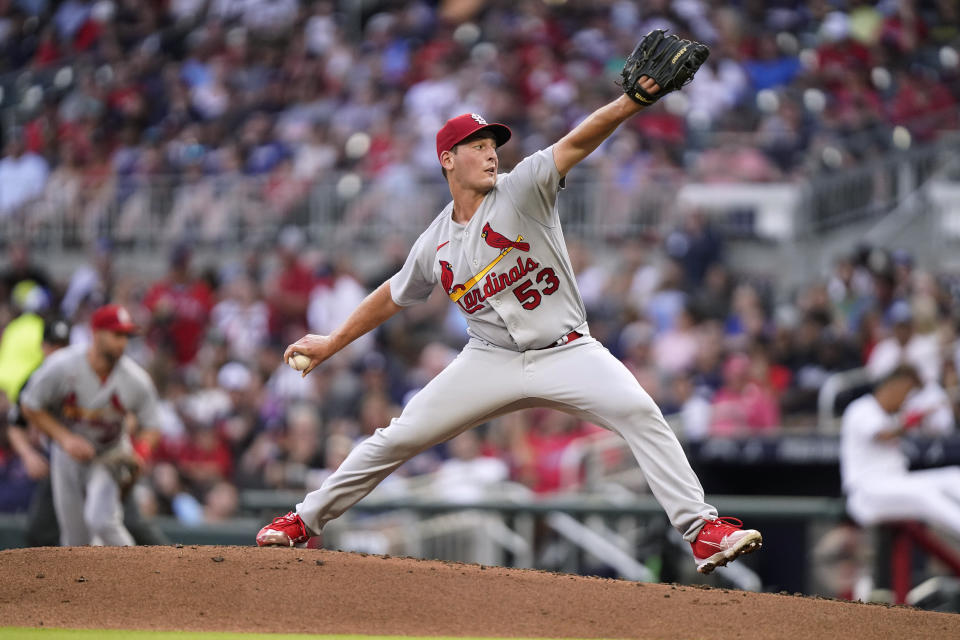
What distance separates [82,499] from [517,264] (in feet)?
13.0

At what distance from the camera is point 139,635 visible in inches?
202

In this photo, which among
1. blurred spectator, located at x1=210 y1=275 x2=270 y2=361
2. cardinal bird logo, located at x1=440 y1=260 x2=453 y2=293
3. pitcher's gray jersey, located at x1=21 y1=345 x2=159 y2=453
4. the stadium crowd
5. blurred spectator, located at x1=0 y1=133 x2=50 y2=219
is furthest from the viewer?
blurred spectator, located at x1=0 y1=133 x2=50 y2=219

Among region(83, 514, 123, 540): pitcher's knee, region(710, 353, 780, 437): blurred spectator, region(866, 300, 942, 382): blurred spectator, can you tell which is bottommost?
region(710, 353, 780, 437): blurred spectator

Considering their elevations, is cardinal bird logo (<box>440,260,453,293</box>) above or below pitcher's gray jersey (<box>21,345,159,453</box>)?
above

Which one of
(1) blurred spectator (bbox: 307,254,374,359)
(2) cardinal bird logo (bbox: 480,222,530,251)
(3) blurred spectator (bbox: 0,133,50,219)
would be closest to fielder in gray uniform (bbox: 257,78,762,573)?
(2) cardinal bird logo (bbox: 480,222,530,251)

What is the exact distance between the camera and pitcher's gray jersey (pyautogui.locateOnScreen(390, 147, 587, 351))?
5762 mm

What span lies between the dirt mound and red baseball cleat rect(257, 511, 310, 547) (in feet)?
0.41

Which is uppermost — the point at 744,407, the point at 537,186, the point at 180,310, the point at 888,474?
the point at 537,186

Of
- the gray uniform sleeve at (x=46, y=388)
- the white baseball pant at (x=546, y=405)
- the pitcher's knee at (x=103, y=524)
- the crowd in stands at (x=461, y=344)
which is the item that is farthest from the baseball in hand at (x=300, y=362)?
the crowd in stands at (x=461, y=344)

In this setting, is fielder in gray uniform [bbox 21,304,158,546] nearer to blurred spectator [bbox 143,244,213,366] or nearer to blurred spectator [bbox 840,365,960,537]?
blurred spectator [bbox 840,365,960,537]

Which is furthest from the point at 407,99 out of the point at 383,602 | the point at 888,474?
the point at 383,602

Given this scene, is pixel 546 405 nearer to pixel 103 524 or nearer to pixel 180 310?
pixel 103 524

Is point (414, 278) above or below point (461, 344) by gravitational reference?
above

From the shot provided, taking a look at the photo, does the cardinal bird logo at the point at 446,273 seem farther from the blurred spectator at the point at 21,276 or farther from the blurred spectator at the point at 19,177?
the blurred spectator at the point at 19,177
